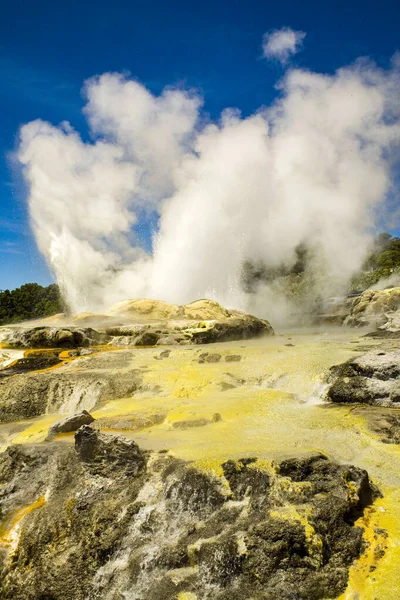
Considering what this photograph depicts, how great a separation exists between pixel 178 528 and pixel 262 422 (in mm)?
3097

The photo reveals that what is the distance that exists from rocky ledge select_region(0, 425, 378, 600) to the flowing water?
29cm

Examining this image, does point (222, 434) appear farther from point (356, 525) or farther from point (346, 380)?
point (346, 380)

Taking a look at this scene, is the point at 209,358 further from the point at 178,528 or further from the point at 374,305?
the point at 374,305

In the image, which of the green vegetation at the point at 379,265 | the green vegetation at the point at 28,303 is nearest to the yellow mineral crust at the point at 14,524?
the green vegetation at the point at 28,303

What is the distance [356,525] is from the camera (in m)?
4.45

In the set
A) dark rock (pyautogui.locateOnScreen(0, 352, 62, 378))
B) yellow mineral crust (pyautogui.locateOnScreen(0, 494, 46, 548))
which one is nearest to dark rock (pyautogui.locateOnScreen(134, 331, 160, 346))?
dark rock (pyautogui.locateOnScreen(0, 352, 62, 378))

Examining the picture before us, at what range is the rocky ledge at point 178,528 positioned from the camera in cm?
405

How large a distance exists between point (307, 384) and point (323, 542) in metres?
5.89

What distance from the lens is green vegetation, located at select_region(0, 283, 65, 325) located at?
43594 millimetres

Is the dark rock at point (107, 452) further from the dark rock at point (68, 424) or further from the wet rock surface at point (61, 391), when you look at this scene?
the wet rock surface at point (61, 391)

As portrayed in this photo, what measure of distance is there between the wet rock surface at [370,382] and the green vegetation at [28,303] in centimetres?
3886

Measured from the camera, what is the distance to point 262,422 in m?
7.34

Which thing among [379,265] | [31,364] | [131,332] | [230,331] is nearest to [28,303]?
[131,332]

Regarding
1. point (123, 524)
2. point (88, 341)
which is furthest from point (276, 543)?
point (88, 341)
